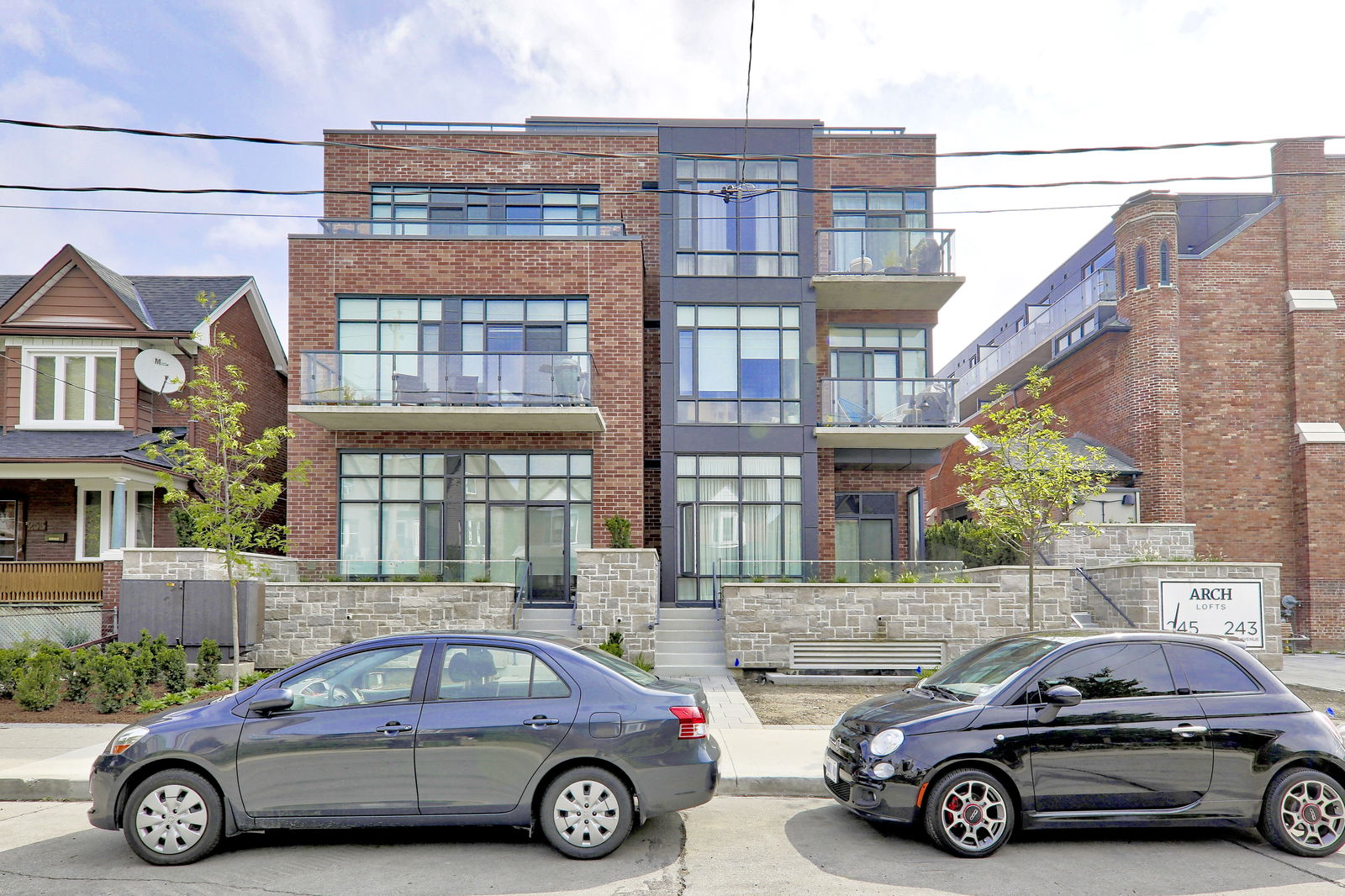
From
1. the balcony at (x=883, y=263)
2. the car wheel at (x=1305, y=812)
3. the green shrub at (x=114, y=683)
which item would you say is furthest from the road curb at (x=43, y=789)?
the balcony at (x=883, y=263)

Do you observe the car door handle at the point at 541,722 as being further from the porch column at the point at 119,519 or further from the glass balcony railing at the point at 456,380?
the porch column at the point at 119,519

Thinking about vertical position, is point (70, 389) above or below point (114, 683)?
above

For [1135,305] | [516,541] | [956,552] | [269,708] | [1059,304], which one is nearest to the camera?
[269,708]

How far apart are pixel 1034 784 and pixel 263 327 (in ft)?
76.2

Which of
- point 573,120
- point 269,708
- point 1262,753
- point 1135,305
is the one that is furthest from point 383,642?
point 1135,305

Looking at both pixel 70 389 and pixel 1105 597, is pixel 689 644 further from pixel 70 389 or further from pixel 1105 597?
pixel 70 389

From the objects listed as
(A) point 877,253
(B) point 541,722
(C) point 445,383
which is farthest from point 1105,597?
(B) point 541,722

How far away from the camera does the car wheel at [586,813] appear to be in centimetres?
606

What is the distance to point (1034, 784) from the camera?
6.25 m

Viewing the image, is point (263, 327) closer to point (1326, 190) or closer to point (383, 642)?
point (383, 642)

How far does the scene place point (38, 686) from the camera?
11.5 m

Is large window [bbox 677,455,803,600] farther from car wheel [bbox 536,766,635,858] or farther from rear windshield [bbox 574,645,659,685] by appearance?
car wheel [bbox 536,766,635,858]

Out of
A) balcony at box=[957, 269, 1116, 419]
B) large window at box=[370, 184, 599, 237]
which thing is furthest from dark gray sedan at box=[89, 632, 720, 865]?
balcony at box=[957, 269, 1116, 419]

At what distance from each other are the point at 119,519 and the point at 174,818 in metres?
15.1
